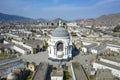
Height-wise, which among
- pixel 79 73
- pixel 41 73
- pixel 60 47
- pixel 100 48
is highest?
pixel 60 47

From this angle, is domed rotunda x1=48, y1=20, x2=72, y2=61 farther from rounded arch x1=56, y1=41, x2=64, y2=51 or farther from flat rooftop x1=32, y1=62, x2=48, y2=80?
flat rooftop x1=32, y1=62, x2=48, y2=80

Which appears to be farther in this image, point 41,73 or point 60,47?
point 60,47

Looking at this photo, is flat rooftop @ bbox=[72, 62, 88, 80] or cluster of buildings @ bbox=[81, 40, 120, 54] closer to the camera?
flat rooftop @ bbox=[72, 62, 88, 80]

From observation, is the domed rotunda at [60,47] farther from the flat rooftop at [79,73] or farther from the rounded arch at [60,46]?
the flat rooftop at [79,73]

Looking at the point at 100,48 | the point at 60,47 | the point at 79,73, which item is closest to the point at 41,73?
the point at 79,73

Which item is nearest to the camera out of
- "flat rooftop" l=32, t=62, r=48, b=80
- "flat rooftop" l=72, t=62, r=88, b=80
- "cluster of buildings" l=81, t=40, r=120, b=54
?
"flat rooftop" l=32, t=62, r=48, b=80

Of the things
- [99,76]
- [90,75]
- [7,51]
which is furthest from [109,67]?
[7,51]

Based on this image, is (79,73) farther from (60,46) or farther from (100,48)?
(100,48)

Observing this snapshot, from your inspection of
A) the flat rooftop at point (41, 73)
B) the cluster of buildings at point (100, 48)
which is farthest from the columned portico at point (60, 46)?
the cluster of buildings at point (100, 48)

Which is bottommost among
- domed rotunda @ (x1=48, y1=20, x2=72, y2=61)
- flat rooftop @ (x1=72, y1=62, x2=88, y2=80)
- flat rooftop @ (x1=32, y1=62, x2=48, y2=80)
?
flat rooftop @ (x1=72, y1=62, x2=88, y2=80)

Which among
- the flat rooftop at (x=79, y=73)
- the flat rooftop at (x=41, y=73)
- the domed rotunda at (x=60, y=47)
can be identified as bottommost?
the flat rooftop at (x=79, y=73)

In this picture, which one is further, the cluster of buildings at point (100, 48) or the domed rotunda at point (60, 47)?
the cluster of buildings at point (100, 48)

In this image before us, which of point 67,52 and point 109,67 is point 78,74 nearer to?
point 109,67

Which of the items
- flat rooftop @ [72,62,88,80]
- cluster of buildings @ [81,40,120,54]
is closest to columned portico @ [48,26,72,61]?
flat rooftop @ [72,62,88,80]
